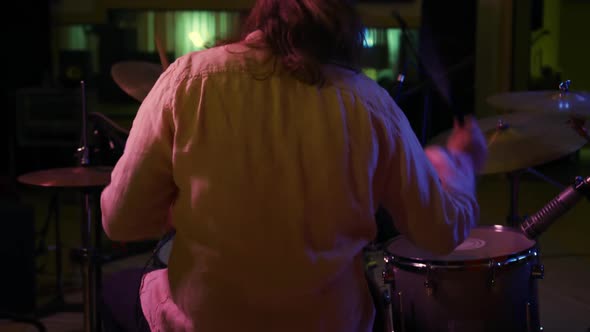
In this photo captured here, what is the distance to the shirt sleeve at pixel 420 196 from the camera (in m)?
0.99

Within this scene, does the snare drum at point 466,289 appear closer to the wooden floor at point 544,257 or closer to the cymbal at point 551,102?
the cymbal at point 551,102

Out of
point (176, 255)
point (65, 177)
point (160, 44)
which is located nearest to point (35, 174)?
point (65, 177)

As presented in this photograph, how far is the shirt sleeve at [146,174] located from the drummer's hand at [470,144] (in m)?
0.47

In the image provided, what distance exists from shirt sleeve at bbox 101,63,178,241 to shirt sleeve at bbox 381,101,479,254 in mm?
312

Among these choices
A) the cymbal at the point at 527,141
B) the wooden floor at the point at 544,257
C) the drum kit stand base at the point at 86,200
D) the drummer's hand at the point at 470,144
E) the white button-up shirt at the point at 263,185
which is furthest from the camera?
the wooden floor at the point at 544,257

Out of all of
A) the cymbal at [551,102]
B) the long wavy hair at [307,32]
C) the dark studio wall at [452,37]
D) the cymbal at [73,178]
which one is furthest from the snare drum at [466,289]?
the dark studio wall at [452,37]

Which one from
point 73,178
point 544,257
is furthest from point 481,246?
point 544,257

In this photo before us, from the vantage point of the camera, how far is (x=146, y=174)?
3.14 feet

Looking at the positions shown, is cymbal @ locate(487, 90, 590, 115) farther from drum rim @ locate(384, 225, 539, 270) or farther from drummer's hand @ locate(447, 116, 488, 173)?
drummer's hand @ locate(447, 116, 488, 173)

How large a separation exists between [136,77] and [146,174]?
154cm

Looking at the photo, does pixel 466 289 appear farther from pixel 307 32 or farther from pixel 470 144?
pixel 307 32

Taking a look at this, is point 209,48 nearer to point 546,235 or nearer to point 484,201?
point 546,235

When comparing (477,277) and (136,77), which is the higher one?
(136,77)

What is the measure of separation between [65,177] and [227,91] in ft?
4.95
